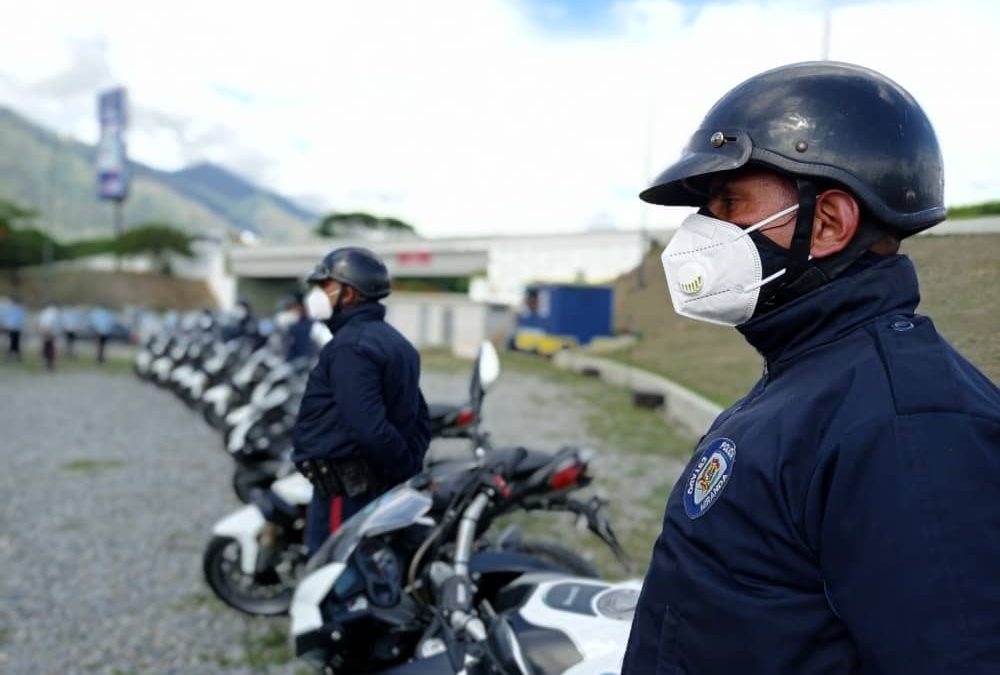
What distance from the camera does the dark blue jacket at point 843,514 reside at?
94 cm

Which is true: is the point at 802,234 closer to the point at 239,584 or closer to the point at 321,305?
the point at 321,305

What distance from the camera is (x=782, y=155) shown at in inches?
50.0

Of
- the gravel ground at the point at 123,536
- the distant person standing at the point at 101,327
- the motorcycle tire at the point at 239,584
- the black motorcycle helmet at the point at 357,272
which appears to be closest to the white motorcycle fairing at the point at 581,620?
the black motorcycle helmet at the point at 357,272

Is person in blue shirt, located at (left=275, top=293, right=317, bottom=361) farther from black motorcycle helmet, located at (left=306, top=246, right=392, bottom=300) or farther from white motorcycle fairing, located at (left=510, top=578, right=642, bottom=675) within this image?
white motorcycle fairing, located at (left=510, top=578, right=642, bottom=675)

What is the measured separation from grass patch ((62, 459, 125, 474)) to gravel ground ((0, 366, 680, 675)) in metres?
0.02

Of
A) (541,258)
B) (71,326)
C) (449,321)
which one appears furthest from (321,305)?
(541,258)

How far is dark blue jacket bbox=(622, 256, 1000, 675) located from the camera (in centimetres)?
94

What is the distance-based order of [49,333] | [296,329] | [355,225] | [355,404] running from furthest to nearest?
[355,225], [49,333], [296,329], [355,404]

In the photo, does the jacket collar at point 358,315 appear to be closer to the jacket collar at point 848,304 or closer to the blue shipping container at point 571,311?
the jacket collar at point 848,304

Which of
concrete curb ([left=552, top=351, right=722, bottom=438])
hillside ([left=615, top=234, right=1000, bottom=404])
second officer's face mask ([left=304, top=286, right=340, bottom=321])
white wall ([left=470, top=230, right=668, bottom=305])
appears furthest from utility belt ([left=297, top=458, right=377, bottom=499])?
white wall ([left=470, top=230, right=668, bottom=305])

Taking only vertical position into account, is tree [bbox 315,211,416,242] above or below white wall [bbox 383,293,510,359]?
above

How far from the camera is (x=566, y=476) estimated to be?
3252 mm

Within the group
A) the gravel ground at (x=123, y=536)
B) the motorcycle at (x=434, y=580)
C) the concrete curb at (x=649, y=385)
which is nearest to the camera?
the motorcycle at (x=434, y=580)

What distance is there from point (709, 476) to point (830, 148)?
53cm
